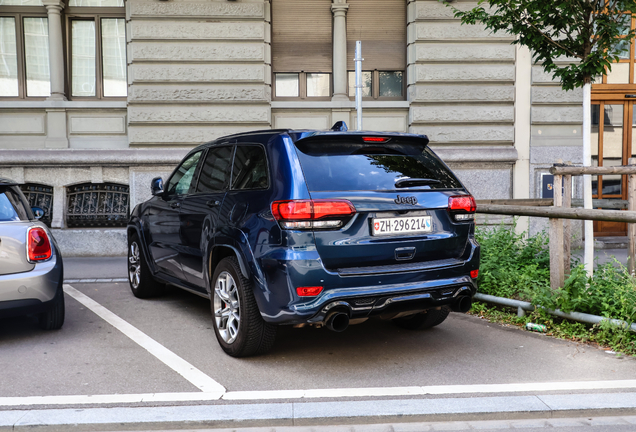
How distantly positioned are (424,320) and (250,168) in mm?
2111

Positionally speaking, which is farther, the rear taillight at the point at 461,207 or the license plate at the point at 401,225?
the rear taillight at the point at 461,207

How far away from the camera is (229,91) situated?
37.1ft

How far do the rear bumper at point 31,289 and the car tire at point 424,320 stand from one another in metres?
3.09

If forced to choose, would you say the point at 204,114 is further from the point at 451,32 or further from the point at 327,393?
the point at 327,393

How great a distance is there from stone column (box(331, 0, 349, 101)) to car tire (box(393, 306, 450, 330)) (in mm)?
7051

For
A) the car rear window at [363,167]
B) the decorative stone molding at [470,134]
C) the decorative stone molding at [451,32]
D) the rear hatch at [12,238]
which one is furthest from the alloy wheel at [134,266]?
the decorative stone molding at [451,32]

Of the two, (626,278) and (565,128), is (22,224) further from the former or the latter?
(565,128)

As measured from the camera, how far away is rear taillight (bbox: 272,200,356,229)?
13.2 feet

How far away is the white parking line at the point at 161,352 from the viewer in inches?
160

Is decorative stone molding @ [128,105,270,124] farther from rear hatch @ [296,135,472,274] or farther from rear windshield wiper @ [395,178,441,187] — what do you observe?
rear windshield wiper @ [395,178,441,187]

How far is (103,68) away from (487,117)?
7.53 meters

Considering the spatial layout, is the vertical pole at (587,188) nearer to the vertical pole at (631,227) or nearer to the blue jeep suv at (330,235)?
the vertical pole at (631,227)

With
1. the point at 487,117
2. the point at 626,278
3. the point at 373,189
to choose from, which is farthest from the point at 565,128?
the point at 373,189

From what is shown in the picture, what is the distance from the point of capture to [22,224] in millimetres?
5148
